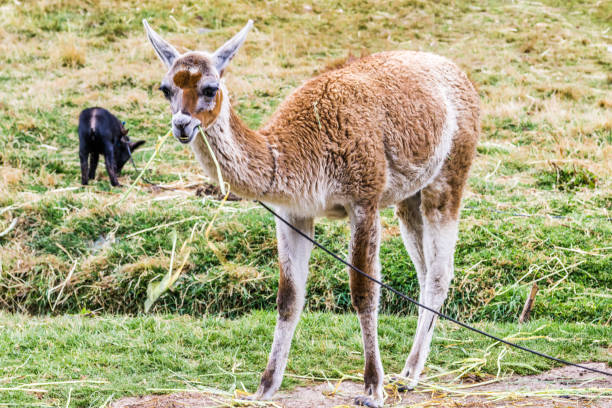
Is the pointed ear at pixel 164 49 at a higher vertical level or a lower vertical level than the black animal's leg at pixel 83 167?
higher

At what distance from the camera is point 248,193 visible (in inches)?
144

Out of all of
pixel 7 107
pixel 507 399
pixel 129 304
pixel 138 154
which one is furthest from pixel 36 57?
pixel 507 399

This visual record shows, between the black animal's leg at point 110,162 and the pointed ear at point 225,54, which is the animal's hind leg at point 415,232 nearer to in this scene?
the pointed ear at point 225,54

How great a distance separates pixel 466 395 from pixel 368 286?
91 centimetres

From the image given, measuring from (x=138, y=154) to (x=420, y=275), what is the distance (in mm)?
5543

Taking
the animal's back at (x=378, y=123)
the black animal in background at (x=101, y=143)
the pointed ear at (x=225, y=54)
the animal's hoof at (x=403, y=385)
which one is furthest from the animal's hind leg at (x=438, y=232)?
the black animal in background at (x=101, y=143)

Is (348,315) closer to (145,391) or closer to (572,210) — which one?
(145,391)

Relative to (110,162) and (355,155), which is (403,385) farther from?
(110,162)

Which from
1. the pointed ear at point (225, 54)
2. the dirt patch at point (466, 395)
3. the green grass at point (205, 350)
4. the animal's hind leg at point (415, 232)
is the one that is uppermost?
the pointed ear at point (225, 54)

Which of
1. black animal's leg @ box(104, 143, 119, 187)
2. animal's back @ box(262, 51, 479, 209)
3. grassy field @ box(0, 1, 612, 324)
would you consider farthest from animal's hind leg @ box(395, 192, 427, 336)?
black animal's leg @ box(104, 143, 119, 187)

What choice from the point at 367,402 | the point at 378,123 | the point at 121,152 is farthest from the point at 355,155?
the point at 121,152

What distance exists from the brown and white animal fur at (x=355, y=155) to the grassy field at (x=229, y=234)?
24.4 inches

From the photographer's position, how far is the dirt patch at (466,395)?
152 inches

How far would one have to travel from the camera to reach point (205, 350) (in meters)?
4.85
